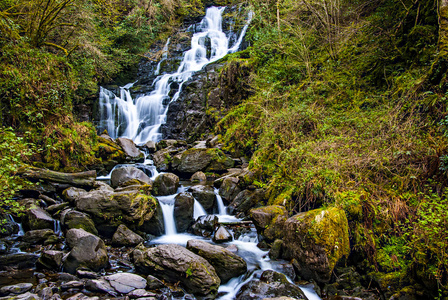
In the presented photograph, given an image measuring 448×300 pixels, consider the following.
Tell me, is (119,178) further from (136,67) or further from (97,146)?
(136,67)

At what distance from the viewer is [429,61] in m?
6.45

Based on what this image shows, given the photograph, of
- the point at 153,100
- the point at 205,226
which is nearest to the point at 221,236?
the point at 205,226

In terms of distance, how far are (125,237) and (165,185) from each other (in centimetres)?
269

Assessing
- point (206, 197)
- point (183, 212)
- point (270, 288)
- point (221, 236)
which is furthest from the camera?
point (206, 197)

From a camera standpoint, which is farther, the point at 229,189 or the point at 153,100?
the point at 153,100

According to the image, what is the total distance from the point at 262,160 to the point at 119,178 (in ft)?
17.2

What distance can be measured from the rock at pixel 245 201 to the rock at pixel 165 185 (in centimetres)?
217

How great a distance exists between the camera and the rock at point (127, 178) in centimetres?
862

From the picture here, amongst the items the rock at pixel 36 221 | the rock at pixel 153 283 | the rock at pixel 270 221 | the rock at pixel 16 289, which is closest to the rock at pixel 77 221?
the rock at pixel 36 221

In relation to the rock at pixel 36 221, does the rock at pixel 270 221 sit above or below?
below

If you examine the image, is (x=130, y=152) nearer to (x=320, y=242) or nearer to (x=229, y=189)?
(x=229, y=189)

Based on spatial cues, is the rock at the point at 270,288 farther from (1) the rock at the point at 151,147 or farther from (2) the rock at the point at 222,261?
(1) the rock at the point at 151,147

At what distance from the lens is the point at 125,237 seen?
615 cm

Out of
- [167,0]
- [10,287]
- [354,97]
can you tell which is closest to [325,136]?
[354,97]
